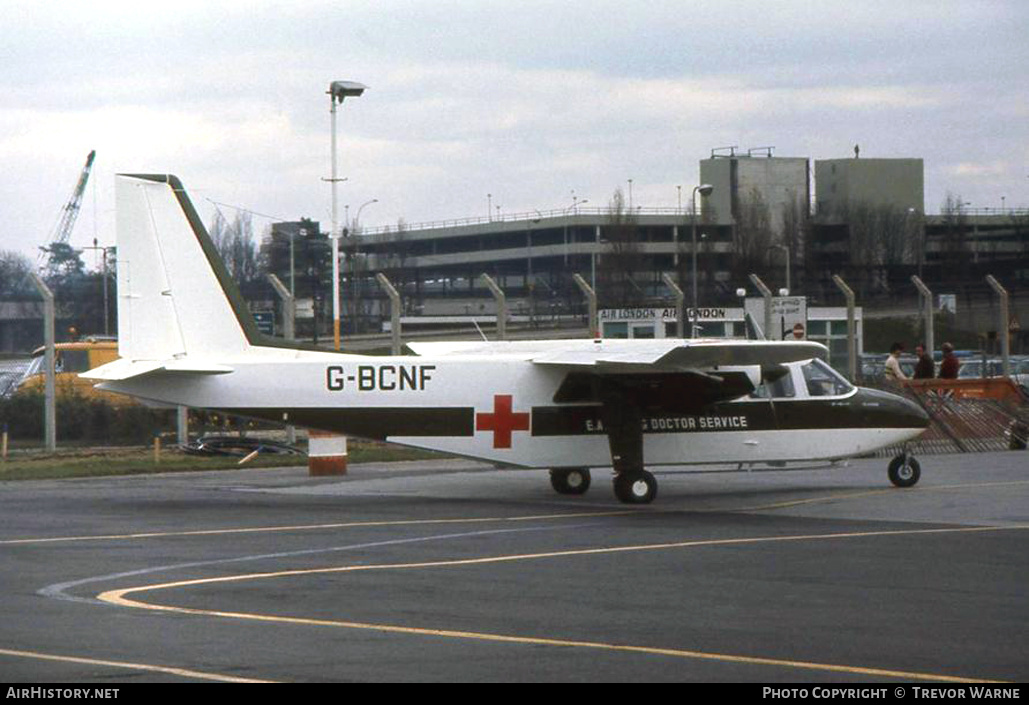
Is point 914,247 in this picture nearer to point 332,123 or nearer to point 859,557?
point 332,123

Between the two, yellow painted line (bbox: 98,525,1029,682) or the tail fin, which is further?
the tail fin

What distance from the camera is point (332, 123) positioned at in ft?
110

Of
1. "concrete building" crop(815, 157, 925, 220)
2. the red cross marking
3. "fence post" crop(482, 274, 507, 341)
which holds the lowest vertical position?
the red cross marking

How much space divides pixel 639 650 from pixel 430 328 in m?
59.6

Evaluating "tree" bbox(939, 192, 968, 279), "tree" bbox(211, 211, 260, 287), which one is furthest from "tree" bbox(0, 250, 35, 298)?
"tree" bbox(939, 192, 968, 279)

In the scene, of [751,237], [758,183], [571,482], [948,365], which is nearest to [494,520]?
[571,482]

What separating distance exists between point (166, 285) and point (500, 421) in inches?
200

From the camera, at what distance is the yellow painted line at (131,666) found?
8461 mm

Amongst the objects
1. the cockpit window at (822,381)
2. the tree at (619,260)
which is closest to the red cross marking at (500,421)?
the cockpit window at (822,381)

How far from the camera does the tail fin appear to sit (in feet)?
68.4

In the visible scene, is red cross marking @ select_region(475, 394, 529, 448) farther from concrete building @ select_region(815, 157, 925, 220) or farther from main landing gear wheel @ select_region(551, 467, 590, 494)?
concrete building @ select_region(815, 157, 925, 220)

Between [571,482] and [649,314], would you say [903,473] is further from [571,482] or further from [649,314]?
[649,314]

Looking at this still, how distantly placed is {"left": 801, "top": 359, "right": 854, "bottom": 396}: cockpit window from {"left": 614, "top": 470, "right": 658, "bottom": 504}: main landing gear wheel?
10.6 ft

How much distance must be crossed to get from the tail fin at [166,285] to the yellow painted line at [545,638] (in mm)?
7716
